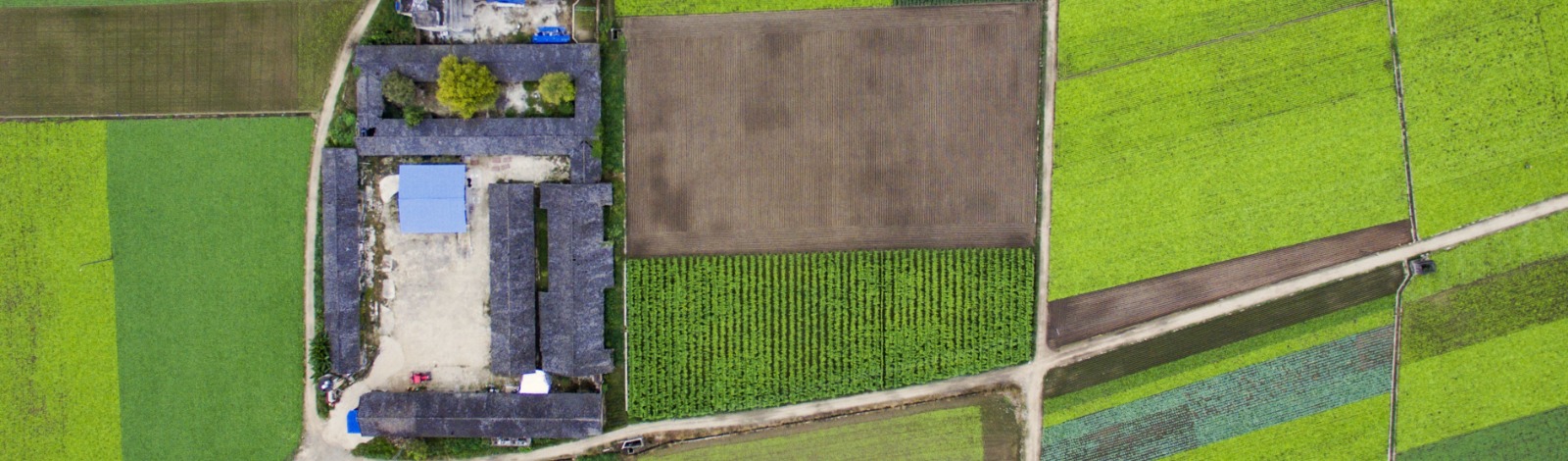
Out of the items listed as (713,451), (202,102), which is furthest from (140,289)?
(713,451)

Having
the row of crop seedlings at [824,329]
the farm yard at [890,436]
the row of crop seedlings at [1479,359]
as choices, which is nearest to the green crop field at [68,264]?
the row of crop seedlings at [824,329]

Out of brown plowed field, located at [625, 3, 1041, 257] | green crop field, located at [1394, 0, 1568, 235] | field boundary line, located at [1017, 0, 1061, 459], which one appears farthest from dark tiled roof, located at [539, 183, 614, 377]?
green crop field, located at [1394, 0, 1568, 235]

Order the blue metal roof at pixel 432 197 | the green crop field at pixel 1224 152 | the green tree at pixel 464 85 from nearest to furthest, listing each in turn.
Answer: the green tree at pixel 464 85 < the blue metal roof at pixel 432 197 < the green crop field at pixel 1224 152

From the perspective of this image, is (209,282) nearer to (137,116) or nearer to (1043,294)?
(137,116)

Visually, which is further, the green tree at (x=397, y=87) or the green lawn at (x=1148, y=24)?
the green lawn at (x=1148, y=24)

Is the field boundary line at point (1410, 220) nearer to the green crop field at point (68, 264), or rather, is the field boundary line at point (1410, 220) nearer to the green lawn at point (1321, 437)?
the green lawn at point (1321, 437)

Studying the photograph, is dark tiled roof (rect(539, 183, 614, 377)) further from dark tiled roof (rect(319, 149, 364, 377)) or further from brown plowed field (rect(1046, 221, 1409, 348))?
brown plowed field (rect(1046, 221, 1409, 348))
